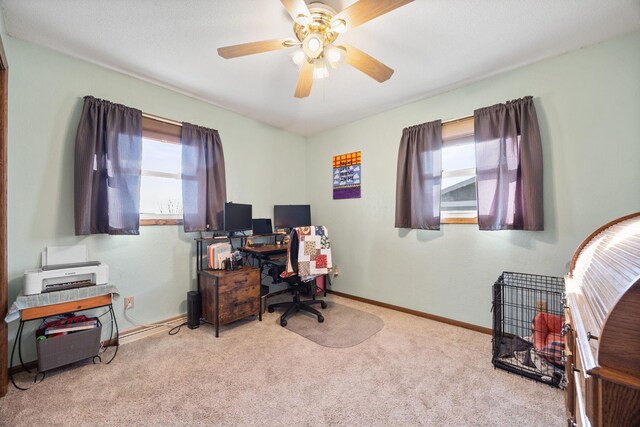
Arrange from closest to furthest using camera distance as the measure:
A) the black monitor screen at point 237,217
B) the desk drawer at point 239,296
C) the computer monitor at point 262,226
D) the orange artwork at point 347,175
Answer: the desk drawer at point 239,296 < the black monitor screen at point 237,217 < the computer monitor at point 262,226 < the orange artwork at point 347,175

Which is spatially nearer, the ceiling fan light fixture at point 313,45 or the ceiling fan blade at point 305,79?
the ceiling fan light fixture at point 313,45

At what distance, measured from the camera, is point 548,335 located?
2025mm

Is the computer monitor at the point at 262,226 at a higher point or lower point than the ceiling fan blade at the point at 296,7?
lower

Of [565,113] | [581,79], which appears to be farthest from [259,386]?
[581,79]

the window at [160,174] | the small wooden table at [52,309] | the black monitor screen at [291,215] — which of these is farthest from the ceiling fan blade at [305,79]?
the small wooden table at [52,309]

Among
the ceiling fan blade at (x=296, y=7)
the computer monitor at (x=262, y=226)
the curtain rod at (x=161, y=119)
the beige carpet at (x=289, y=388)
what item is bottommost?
the beige carpet at (x=289, y=388)

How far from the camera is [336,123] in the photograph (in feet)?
12.5

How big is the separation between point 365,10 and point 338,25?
196 millimetres

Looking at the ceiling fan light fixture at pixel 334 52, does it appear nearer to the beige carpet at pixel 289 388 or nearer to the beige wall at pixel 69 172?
the beige wall at pixel 69 172

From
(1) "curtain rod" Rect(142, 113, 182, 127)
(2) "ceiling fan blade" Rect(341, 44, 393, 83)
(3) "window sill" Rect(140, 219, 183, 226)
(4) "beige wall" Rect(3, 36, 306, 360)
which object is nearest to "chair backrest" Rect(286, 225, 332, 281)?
(4) "beige wall" Rect(3, 36, 306, 360)

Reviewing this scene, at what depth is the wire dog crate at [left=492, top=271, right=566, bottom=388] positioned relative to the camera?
187 centimetres

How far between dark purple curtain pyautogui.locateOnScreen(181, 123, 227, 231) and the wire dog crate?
291 centimetres

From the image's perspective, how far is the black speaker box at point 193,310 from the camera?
271 cm

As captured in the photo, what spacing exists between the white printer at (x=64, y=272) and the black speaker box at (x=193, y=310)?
798 millimetres
